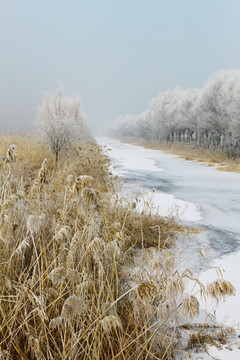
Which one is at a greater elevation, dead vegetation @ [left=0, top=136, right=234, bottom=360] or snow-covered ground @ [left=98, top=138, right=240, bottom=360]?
dead vegetation @ [left=0, top=136, right=234, bottom=360]

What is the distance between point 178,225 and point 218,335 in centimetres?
263

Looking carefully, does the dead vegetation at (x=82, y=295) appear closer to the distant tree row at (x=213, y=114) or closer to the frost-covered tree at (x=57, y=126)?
the frost-covered tree at (x=57, y=126)

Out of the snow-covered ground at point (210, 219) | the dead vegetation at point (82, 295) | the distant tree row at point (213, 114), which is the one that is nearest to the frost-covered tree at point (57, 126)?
the snow-covered ground at point (210, 219)

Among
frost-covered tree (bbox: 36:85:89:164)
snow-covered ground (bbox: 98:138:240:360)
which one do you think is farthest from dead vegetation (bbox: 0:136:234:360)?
frost-covered tree (bbox: 36:85:89:164)

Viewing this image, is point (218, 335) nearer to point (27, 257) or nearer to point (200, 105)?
point (27, 257)

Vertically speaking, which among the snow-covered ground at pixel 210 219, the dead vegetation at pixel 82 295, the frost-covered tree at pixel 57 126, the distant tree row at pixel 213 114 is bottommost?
the snow-covered ground at pixel 210 219

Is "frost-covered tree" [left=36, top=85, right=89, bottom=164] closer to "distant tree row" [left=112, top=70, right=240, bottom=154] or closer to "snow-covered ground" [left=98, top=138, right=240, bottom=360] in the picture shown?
"snow-covered ground" [left=98, top=138, right=240, bottom=360]

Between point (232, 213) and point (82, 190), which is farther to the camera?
point (232, 213)

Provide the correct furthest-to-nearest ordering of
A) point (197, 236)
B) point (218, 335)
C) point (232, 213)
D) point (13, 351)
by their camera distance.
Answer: point (232, 213), point (197, 236), point (218, 335), point (13, 351)

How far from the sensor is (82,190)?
4.76ft

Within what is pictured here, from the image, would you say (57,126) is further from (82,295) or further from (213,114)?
(213,114)

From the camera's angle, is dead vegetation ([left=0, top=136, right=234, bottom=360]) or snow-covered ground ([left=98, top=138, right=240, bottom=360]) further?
snow-covered ground ([left=98, top=138, right=240, bottom=360])

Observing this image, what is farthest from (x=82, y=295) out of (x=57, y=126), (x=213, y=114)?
(x=213, y=114)

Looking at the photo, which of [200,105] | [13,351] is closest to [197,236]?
[13,351]
